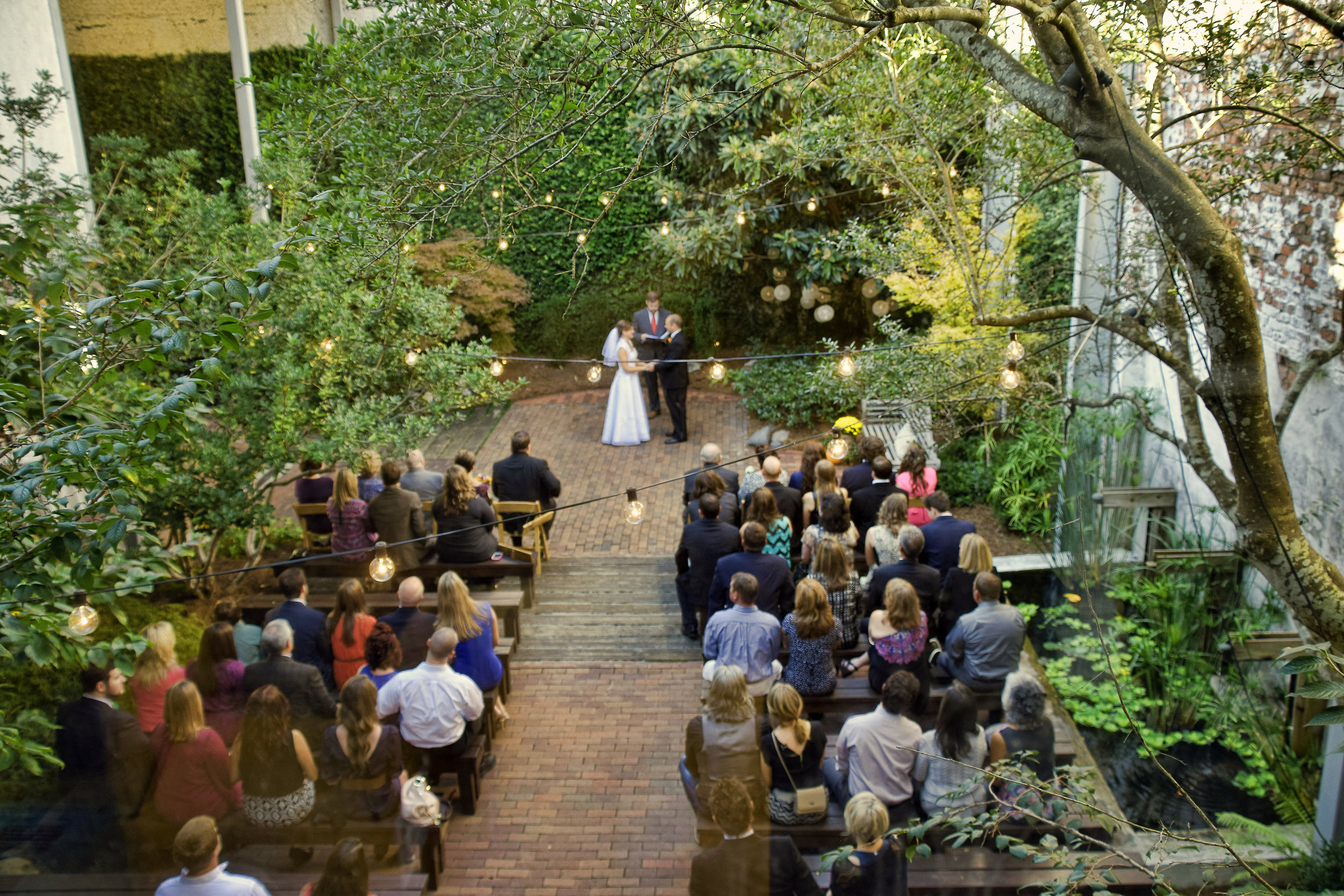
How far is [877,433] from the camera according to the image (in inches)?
461

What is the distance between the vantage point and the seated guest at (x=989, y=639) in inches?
235

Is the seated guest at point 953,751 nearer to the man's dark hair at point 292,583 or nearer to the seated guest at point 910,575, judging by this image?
the seated guest at point 910,575

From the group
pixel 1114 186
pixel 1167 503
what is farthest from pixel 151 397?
pixel 1114 186

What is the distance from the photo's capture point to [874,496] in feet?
26.1

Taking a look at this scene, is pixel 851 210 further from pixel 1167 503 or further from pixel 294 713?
pixel 294 713

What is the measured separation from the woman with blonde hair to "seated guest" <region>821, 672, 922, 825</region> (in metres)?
4.01

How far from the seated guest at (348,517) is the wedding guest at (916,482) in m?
4.50

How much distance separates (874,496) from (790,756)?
3.06 m

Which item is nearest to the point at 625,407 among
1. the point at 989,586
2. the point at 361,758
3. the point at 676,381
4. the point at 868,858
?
the point at 676,381

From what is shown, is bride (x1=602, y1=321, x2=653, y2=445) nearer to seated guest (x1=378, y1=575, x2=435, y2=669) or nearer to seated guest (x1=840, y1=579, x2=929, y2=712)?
seated guest (x1=378, y1=575, x2=435, y2=669)

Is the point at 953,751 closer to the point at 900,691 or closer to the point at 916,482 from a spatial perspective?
the point at 900,691

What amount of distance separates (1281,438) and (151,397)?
729cm

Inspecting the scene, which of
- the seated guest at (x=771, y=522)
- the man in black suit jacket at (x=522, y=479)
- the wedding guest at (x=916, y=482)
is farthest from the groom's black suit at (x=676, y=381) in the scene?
the seated guest at (x=771, y=522)

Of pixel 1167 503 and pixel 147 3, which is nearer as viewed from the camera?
pixel 1167 503
